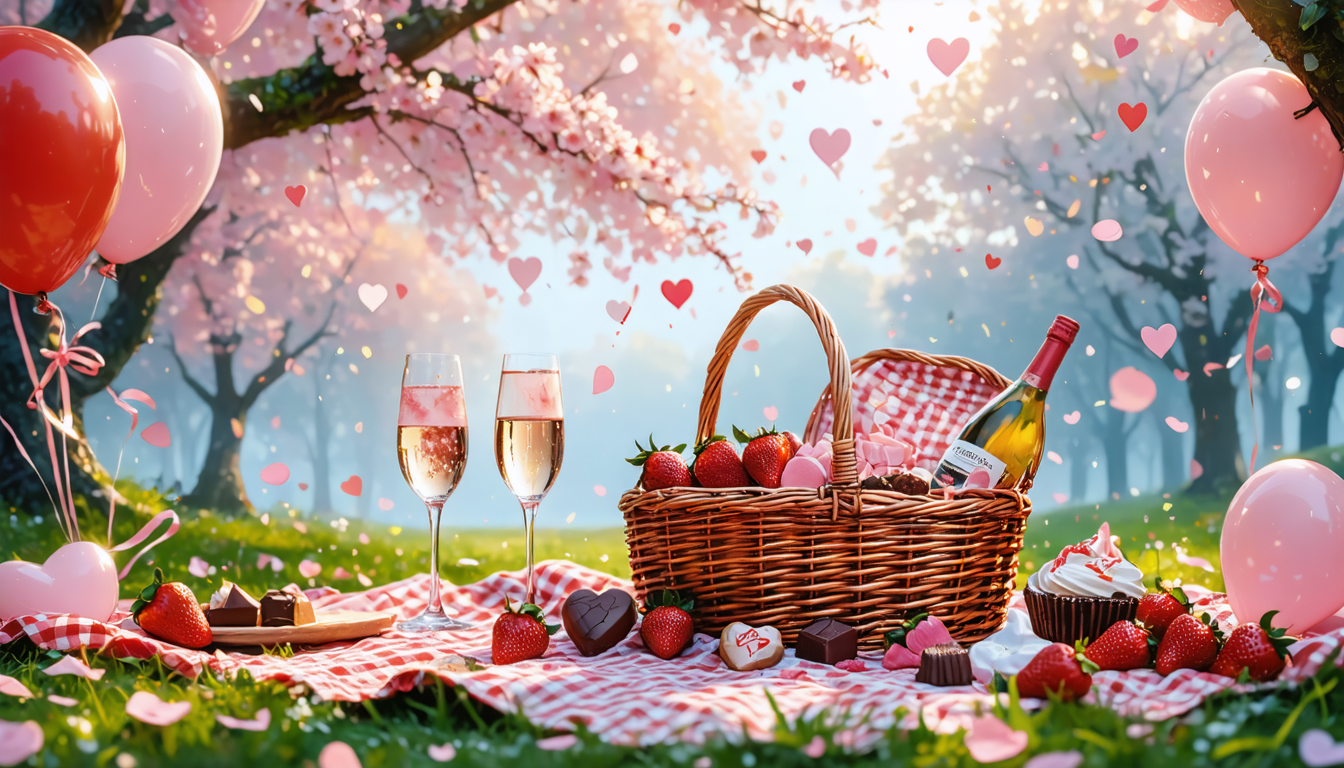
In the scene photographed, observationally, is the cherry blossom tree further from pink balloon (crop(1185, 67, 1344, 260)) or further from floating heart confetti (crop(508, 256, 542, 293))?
pink balloon (crop(1185, 67, 1344, 260))

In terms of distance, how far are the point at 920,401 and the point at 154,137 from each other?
2.11 meters

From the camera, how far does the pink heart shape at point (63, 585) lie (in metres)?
1.96

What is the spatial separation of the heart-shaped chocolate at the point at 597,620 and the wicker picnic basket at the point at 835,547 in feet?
0.43

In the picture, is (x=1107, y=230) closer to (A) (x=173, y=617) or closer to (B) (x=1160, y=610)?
(B) (x=1160, y=610)

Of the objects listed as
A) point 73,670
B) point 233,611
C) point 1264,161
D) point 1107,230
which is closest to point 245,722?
A: point 73,670

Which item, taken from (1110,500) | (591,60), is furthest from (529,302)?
(1110,500)

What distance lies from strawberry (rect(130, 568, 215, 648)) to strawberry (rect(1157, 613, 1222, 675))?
1891 millimetres

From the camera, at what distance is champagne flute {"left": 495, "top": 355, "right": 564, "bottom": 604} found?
2033 millimetres

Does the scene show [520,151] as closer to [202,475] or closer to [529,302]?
[529,302]

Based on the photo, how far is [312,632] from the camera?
2.02m

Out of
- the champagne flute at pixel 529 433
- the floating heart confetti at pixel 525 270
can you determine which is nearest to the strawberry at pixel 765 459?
the champagne flute at pixel 529 433

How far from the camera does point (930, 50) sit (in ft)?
11.7

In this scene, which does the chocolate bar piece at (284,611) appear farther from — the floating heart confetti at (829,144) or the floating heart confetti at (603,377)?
the floating heart confetti at (829,144)

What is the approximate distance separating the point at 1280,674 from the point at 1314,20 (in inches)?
48.0
